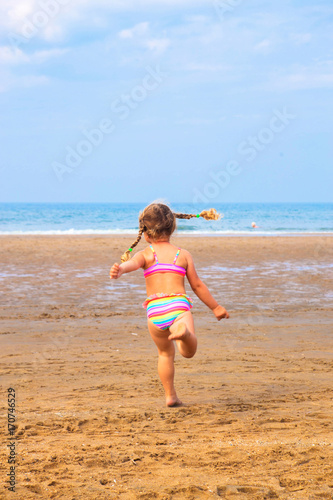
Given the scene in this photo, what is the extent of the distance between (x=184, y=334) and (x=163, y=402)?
2.94ft

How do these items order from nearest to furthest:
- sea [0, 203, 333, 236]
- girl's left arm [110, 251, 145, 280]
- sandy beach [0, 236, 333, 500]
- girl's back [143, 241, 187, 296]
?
sandy beach [0, 236, 333, 500], girl's left arm [110, 251, 145, 280], girl's back [143, 241, 187, 296], sea [0, 203, 333, 236]

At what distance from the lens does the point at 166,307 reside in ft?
14.4

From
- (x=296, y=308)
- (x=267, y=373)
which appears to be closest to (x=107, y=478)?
(x=267, y=373)

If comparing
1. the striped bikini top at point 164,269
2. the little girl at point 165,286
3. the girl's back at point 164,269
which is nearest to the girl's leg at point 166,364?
the little girl at point 165,286

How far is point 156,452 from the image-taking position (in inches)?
138

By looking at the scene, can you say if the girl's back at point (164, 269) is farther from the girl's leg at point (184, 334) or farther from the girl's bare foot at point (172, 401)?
the girl's bare foot at point (172, 401)

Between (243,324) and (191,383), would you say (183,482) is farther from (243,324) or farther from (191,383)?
(243,324)

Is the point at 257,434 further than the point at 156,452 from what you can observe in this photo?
Yes

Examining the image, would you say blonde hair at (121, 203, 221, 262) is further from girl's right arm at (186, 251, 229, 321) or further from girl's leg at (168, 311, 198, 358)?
girl's leg at (168, 311, 198, 358)

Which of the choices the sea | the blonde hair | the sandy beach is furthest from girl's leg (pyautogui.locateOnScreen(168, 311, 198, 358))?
the sea

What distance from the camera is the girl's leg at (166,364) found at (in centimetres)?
446

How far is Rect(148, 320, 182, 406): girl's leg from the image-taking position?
446 cm

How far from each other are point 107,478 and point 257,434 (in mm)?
1210

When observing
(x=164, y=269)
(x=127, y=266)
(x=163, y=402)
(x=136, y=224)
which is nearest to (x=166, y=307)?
(x=164, y=269)
